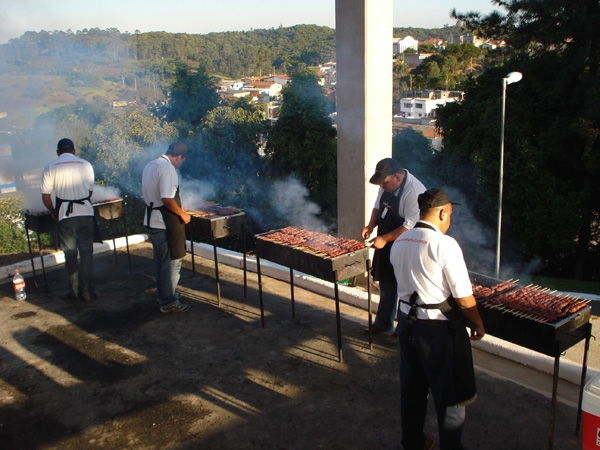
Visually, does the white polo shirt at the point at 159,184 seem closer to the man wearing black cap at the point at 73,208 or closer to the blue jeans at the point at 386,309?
the man wearing black cap at the point at 73,208

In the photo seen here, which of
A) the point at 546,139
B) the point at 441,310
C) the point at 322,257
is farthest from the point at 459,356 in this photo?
the point at 546,139

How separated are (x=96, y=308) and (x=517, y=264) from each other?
62.3 feet

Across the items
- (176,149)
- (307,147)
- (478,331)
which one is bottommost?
(307,147)

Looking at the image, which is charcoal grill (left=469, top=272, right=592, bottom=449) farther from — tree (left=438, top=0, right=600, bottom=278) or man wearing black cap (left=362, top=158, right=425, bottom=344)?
tree (left=438, top=0, right=600, bottom=278)

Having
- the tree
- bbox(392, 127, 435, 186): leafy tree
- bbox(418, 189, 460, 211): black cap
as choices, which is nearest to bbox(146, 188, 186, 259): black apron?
bbox(418, 189, 460, 211): black cap

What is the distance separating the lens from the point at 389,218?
16.6 ft

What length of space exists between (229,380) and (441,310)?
86.4 inches

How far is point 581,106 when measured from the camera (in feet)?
63.3

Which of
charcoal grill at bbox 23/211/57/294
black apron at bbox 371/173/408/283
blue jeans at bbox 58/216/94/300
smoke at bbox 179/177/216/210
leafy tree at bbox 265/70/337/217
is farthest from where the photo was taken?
leafy tree at bbox 265/70/337/217

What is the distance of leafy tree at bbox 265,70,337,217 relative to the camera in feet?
82.8

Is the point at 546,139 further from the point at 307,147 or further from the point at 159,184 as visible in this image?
the point at 159,184

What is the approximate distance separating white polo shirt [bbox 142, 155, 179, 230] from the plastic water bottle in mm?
1949

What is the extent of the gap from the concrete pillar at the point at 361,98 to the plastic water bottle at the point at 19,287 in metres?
4.12

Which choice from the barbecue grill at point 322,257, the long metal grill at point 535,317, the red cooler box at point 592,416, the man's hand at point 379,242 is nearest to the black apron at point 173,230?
the barbecue grill at point 322,257
